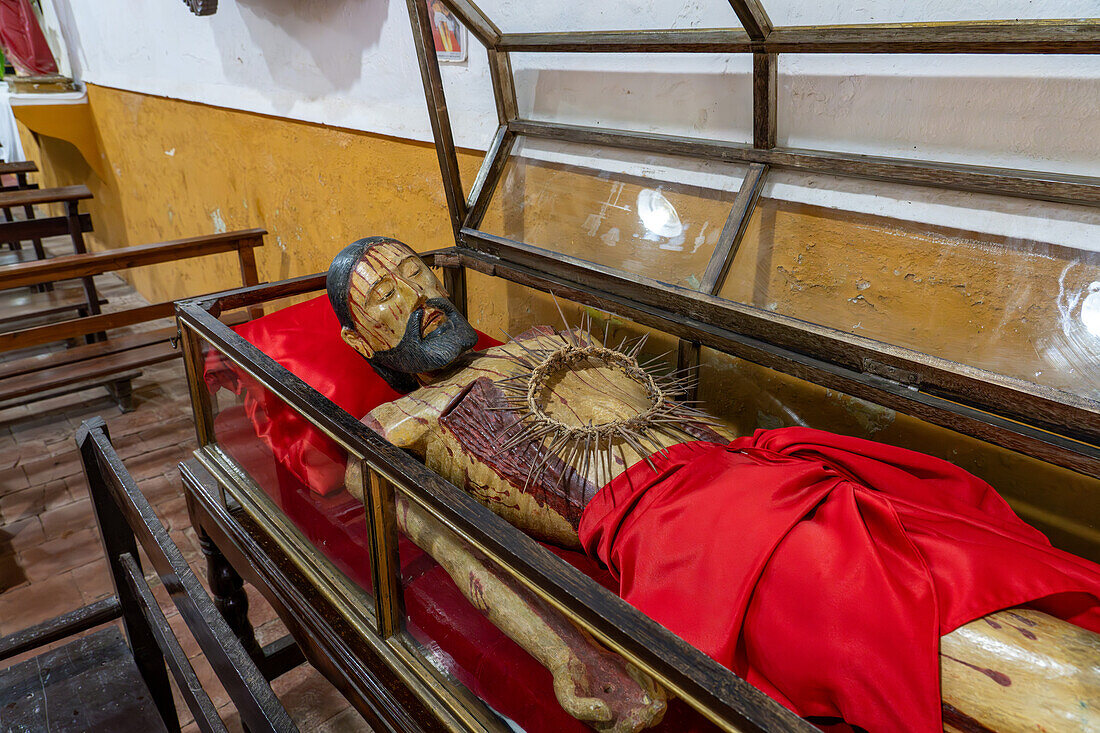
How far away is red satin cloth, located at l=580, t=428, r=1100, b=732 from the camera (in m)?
0.94

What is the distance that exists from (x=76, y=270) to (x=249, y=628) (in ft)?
6.30

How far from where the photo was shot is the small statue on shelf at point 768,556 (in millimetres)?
901

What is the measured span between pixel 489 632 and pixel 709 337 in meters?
0.79

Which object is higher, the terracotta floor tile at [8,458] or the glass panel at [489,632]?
the glass panel at [489,632]

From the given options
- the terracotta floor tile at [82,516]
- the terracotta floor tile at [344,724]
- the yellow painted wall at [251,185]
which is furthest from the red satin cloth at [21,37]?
the terracotta floor tile at [344,724]

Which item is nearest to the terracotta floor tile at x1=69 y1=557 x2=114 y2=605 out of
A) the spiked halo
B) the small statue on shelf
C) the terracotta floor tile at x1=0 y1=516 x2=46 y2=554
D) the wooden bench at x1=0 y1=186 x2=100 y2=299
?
the terracotta floor tile at x1=0 y1=516 x2=46 y2=554

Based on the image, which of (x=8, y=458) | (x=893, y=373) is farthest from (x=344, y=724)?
(x=8, y=458)

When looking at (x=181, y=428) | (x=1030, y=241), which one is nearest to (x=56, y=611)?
(x=181, y=428)

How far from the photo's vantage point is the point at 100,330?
10.5 feet

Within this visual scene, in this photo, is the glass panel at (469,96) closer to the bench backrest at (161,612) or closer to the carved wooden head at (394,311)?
the carved wooden head at (394,311)

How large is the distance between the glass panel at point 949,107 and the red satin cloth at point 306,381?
1.08 meters

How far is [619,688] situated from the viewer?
895 mm

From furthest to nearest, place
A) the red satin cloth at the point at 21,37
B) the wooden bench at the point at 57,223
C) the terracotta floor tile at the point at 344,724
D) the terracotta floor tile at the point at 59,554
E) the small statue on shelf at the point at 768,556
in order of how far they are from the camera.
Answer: the red satin cloth at the point at 21,37 → the wooden bench at the point at 57,223 → the terracotta floor tile at the point at 59,554 → the terracotta floor tile at the point at 344,724 → the small statue on shelf at the point at 768,556

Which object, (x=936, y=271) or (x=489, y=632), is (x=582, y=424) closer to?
(x=489, y=632)
